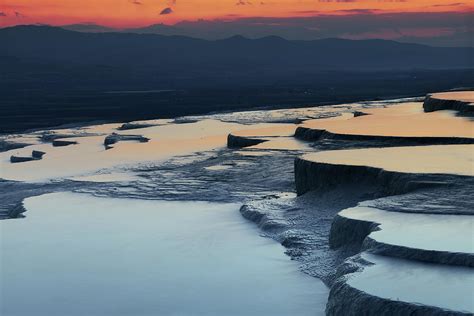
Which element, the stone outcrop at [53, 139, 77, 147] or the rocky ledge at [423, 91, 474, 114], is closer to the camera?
the rocky ledge at [423, 91, 474, 114]

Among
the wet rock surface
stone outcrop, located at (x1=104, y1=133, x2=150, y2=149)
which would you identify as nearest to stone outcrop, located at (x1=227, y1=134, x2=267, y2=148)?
the wet rock surface

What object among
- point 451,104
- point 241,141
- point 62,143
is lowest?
point 62,143

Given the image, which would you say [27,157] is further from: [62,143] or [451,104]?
[451,104]

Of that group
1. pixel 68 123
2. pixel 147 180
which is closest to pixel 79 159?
pixel 147 180

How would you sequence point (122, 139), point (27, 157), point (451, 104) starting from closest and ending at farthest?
1. point (27, 157)
2. point (451, 104)
3. point (122, 139)

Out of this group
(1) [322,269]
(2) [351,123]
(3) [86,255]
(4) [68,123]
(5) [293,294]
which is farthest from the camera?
(4) [68,123]

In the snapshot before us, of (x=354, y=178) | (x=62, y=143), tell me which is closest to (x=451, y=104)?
(x=62, y=143)

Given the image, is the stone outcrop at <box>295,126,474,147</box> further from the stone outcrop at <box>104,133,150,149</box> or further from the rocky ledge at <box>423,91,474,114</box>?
the stone outcrop at <box>104,133,150,149</box>

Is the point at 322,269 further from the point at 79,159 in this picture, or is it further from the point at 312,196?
the point at 79,159
